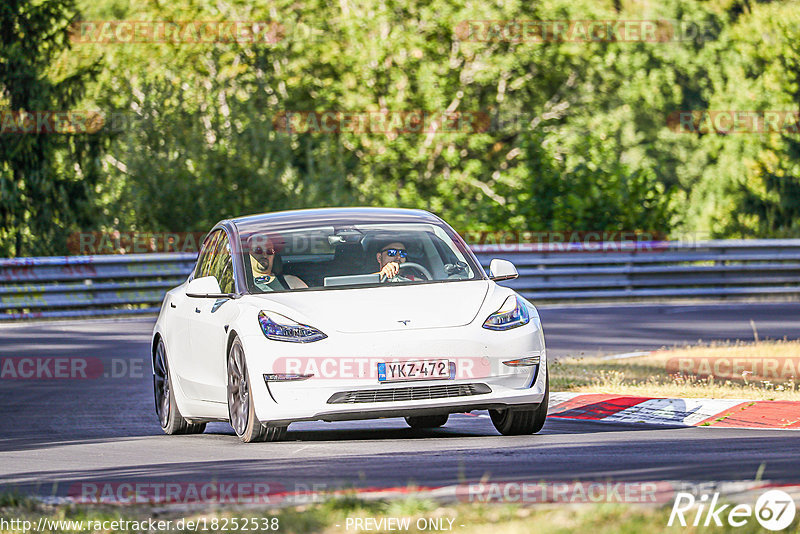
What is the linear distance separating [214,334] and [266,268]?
0.56 metres

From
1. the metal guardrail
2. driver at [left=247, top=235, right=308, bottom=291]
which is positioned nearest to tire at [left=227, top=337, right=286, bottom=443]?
driver at [left=247, top=235, right=308, bottom=291]

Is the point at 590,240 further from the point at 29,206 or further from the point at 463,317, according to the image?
the point at 463,317

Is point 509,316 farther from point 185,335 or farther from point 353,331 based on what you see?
point 185,335

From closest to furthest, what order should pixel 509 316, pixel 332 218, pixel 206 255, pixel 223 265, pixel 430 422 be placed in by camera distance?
pixel 509 316 → pixel 332 218 → pixel 223 265 → pixel 430 422 → pixel 206 255

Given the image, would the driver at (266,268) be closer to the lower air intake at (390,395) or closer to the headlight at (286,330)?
the headlight at (286,330)

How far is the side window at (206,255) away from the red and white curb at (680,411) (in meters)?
2.85

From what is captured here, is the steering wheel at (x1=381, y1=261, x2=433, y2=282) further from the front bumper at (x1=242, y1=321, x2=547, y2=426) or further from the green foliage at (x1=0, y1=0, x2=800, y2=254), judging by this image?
the green foliage at (x1=0, y1=0, x2=800, y2=254)

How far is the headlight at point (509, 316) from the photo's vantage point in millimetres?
9664

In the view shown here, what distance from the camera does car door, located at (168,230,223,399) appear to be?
35.9 ft

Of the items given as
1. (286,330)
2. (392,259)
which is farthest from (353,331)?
(392,259)

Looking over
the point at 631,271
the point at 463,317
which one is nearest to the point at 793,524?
the point at 463,317

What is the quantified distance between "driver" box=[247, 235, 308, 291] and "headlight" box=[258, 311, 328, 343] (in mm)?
594

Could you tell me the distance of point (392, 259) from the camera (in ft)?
34.5

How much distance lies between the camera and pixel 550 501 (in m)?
6.54
